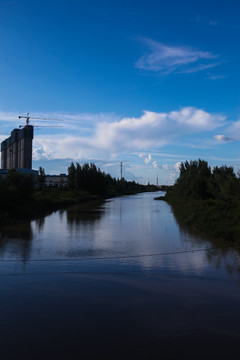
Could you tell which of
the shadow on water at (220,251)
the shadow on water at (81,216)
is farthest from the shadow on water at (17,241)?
the shadow on water at (220,251)

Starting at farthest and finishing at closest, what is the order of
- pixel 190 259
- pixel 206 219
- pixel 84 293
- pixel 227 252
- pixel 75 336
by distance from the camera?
pixel 206 219
pixel 227 252
pixel 190 259
pixel 84 293
pixel 75 336

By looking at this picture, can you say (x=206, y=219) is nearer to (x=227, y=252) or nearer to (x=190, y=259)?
(x=227, y=252)

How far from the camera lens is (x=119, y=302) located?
266 inches

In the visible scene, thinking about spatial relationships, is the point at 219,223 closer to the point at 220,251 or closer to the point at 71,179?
the point at 220,251

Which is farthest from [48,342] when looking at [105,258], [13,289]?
[105,258]

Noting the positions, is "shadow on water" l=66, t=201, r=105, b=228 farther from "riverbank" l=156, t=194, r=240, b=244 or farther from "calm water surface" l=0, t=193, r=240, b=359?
"calm water surface" l=0, t=193, r=240, b=359

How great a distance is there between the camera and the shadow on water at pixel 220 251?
32.9 feet

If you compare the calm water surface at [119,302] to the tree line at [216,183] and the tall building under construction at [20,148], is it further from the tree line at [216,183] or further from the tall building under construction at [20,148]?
the tall building under construction at [20,148]

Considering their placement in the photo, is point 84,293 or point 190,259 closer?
point 84,293

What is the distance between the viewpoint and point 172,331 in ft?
17.8

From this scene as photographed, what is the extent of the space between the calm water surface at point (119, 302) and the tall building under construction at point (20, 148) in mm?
102990

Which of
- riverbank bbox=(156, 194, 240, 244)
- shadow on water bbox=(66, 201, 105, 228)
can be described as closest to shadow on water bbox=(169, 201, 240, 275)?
riverbank bbox=(156, 194, 240, 244)

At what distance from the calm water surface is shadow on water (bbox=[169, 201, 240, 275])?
34mm

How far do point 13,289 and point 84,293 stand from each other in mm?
1702
